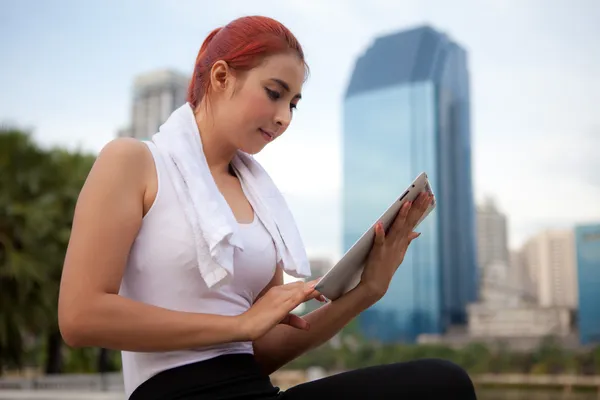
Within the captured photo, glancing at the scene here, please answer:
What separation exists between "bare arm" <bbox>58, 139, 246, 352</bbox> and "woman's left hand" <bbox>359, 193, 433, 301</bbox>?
32 centimetres

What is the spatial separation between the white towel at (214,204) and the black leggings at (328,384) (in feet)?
0.44

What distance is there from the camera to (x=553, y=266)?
2128 inches

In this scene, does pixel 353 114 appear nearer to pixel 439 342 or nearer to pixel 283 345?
A: pixel 439 342

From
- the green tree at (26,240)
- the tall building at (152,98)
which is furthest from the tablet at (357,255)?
the tall building at (152,98)

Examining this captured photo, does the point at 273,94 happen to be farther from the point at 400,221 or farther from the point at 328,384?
the point at 328,384

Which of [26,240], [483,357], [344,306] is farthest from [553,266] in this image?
[344,306]

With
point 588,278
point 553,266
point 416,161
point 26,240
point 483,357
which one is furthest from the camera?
point 416,161

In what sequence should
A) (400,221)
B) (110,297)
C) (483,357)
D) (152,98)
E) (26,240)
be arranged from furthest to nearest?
(152,98)
(483,357)
(26,240)
(400,221)
(110,297)

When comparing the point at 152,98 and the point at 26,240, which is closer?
the point at 26,240

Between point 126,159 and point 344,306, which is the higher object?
point 126,159

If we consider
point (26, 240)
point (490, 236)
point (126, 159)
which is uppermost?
point (126, 159)

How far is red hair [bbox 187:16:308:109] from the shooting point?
113cm

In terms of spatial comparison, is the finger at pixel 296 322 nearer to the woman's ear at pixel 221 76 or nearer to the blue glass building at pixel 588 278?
the woman's ear at pixel 221 76

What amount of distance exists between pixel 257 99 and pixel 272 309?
0.34 m
